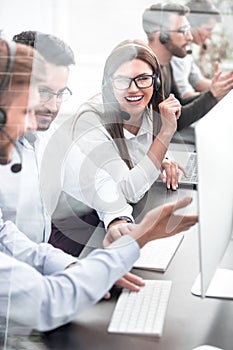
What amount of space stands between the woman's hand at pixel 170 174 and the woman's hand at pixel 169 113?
68 millimetres

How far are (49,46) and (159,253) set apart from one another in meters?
0.46

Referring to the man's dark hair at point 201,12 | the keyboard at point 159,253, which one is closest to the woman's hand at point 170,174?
the keyboard at point 159,253

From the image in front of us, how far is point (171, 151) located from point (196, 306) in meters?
0.31

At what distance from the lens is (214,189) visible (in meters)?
1.14

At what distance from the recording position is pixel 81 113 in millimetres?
1302

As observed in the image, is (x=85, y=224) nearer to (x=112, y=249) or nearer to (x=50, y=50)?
(x=112, y=249)

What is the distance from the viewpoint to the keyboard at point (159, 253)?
124cm

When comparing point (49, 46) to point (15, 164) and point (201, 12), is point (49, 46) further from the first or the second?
point (201, 12)

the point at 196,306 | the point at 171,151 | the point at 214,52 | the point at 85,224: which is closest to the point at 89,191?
the point at 85,224

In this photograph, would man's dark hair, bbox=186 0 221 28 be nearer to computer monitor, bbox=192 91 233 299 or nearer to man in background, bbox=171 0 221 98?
man in background, bbox=171 0 221 98

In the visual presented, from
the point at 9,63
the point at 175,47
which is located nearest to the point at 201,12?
the point at 175,47

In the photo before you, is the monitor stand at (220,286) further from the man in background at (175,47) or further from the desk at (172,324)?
the man in background at (175,47)

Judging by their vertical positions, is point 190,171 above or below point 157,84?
Result: below

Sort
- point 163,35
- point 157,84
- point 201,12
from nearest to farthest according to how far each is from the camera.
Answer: point 157,84 < point 163,35 < point 201,12
